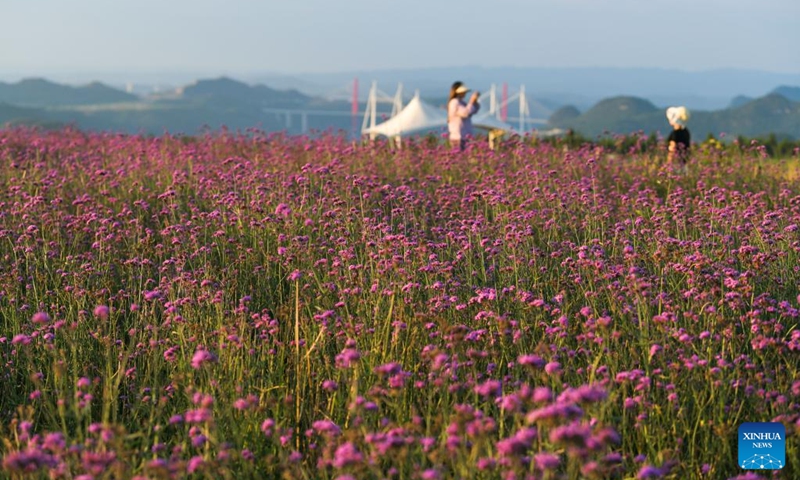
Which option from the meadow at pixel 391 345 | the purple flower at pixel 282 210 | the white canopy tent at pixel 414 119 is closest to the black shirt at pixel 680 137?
the meadow at pixel 391 345

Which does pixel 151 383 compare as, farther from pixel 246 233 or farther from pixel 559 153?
pixel 559 153

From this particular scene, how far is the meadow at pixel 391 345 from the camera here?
271cm

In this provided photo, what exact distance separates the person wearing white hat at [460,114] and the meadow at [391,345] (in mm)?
5182

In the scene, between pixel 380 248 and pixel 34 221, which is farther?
pixel 34 221

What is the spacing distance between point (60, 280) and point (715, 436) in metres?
4.12

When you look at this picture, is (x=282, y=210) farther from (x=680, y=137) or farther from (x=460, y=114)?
(x=680, y=137)

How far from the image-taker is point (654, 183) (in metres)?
9.94

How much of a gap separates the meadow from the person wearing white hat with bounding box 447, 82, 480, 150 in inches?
204

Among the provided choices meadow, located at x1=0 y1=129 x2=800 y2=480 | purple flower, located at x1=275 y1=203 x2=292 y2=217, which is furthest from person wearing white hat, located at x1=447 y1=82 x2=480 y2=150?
purple flower, located at x1=275 y1=203 x2=292 y2=217

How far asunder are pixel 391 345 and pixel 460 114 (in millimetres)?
9522

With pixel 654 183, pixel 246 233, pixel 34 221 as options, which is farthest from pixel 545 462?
pixel 654 183

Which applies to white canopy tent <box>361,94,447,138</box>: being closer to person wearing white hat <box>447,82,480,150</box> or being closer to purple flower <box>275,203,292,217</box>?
person wearing white hat <box>447,82,480,150</box>

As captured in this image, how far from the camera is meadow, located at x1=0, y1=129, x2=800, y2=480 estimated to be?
107 inches

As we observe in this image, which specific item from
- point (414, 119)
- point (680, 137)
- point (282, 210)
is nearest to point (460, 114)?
point (680, 137)
